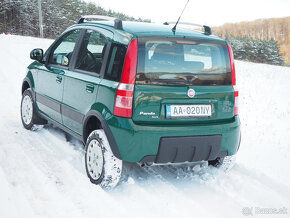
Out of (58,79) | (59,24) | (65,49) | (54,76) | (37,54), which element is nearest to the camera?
(58,79)

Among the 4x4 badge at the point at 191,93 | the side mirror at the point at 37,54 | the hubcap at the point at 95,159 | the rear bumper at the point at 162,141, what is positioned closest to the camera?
the rear bumper at the point at 162,141

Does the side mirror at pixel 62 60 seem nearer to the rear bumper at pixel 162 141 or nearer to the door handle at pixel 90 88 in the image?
the door handle at pixel 90 88

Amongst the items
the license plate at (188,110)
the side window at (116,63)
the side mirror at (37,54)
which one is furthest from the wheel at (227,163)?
the side mirror at (37,54)

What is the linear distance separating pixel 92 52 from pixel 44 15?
5614 cm

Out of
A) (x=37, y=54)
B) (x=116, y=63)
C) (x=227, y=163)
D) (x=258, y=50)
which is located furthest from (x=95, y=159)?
(x=258, y=50)

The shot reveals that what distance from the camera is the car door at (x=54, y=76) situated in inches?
177

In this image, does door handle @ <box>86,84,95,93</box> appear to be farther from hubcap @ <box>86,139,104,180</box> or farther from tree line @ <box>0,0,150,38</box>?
tree line @ <box>0,0,150,38</box>

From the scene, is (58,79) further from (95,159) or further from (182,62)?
(182,62)

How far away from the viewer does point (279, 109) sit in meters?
8.43

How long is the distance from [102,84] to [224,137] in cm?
146

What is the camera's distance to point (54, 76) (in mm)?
4695

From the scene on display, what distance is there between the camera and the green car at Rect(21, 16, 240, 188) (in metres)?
3.29

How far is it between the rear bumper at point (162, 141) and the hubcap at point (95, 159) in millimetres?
343

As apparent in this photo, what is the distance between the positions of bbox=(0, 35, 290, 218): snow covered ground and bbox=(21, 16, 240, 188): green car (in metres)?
0.28
